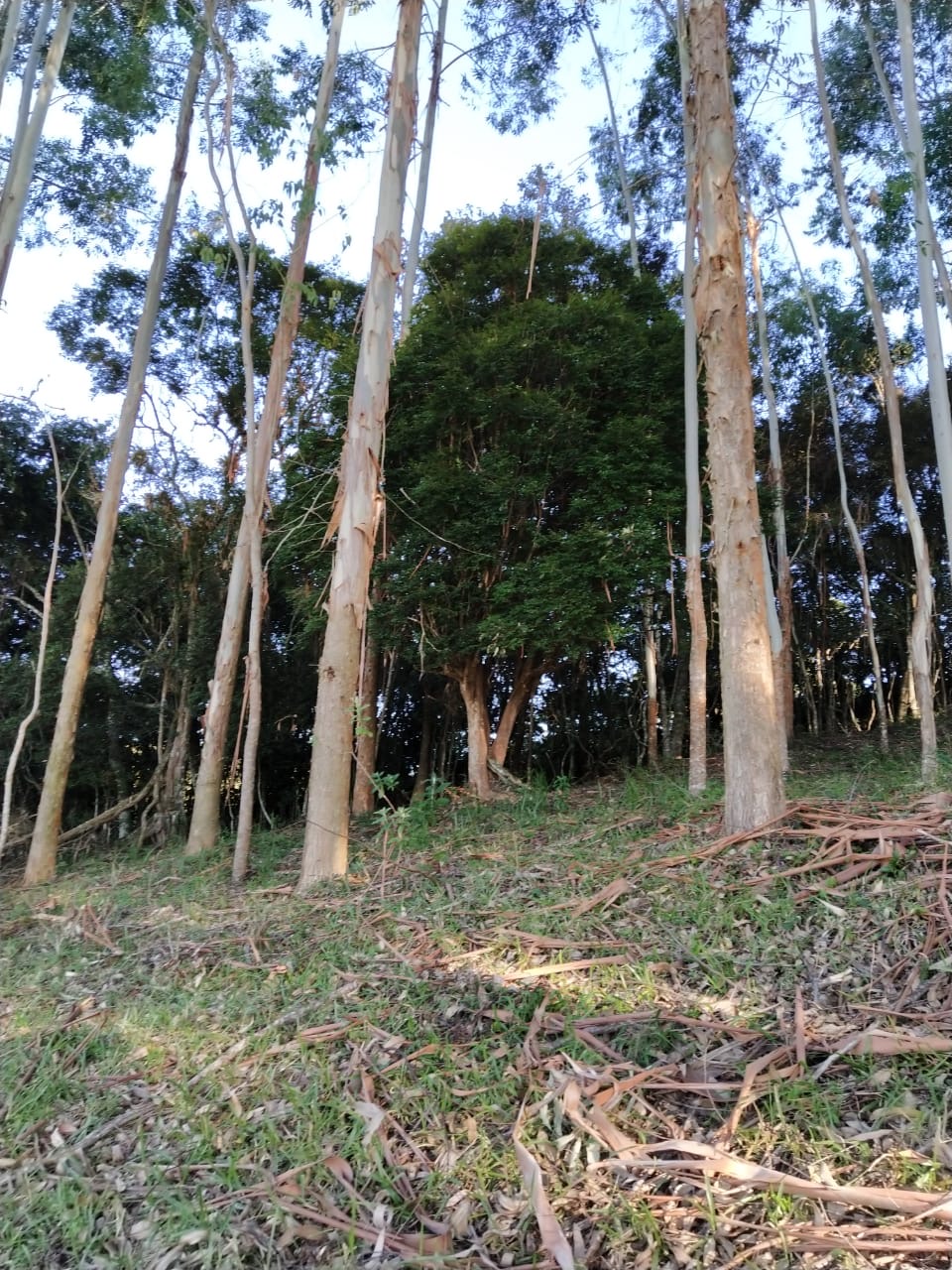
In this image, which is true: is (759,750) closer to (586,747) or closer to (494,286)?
(494,286)

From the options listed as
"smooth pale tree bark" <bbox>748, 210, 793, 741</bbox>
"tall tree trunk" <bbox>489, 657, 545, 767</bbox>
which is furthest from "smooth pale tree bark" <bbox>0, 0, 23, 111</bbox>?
"smooth pale tree bark" <bbox>748, 210, 793, 741</bbox>

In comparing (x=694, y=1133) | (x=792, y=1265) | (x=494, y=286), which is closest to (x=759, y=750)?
(x=694, y=1133)

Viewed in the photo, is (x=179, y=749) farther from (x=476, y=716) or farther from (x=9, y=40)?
(x=9, y=40)

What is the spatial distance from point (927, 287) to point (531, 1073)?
8.61 metres

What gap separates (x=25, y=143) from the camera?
823 cm

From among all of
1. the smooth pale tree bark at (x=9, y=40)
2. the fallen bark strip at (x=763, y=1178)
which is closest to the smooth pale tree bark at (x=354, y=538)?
the fallen bark strip at (x=763, y=1178)

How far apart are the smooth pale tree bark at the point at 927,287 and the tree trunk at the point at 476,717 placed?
514cm

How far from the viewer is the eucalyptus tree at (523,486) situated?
8.62 meters

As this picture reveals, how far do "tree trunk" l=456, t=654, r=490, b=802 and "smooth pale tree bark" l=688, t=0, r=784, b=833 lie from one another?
4.82 m

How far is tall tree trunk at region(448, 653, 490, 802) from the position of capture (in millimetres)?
9469

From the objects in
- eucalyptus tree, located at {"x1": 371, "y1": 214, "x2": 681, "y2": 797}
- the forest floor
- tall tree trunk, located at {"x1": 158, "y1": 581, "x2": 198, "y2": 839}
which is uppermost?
eucalyptus tree, located at {"x1": 371, "y1": 214, "x2": 681, "y2": 797}

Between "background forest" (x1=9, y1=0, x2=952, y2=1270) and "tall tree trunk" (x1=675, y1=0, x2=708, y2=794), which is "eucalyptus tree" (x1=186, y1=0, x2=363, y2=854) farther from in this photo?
"tall tree trunk" (x1=675, y1=0, x2=708, y2=794)

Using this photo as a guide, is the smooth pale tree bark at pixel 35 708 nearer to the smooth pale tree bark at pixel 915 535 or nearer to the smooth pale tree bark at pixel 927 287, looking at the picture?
the smooth pale tree bark at pixel 915 535

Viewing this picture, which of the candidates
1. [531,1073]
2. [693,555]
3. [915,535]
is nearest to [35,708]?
[693,555]
